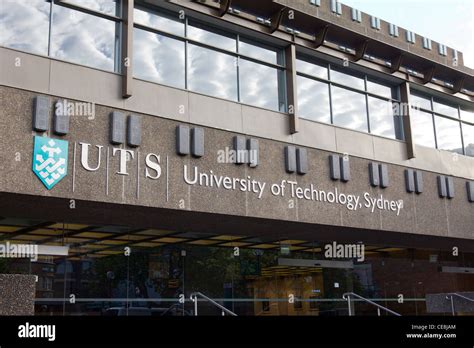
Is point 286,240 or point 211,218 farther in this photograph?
point 286,240

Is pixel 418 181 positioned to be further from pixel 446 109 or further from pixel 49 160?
pixel 49 160

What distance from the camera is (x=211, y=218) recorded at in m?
14.5

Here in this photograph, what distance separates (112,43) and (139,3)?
4.52 ft

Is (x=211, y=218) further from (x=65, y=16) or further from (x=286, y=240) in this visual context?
(x=65, y=16)

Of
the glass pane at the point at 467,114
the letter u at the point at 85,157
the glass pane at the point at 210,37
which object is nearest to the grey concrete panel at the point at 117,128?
the letter u at the point at 85,157

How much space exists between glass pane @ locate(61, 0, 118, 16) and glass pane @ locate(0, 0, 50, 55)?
0.90 meters

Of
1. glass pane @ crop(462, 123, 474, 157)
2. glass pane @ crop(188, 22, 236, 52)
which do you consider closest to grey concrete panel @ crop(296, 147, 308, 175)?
glass pane @ crop(188, 22, 236, 52)

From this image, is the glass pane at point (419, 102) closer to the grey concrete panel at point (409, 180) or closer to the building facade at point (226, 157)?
the building facade at point (226, 157)

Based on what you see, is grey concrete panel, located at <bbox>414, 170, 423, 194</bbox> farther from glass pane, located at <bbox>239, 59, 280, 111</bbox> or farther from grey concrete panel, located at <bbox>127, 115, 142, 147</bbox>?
grey concrete panel, located at <bbox>127, 115, 142, 147</bbox>

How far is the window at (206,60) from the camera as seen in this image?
14445 mm

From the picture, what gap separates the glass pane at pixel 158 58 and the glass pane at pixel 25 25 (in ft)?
7.34

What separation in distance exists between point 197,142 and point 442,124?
11.1 metres

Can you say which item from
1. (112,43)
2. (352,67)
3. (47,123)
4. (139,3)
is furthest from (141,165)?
(352,67)

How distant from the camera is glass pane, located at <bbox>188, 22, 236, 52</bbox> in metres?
→ 15.5
